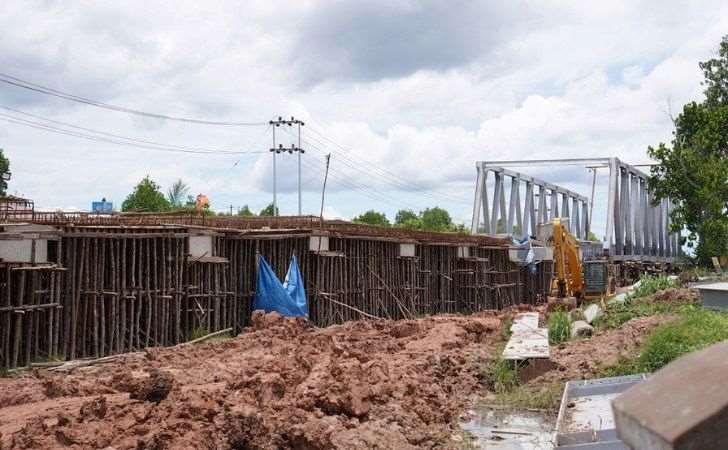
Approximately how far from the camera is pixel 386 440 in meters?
8.66

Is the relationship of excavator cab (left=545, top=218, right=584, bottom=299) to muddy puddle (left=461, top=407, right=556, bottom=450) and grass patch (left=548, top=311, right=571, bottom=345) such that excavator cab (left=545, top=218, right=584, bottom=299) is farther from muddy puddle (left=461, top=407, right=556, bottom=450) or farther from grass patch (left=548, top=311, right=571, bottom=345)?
muddy puddle (left=461, top=407, right=556, bottom=450)

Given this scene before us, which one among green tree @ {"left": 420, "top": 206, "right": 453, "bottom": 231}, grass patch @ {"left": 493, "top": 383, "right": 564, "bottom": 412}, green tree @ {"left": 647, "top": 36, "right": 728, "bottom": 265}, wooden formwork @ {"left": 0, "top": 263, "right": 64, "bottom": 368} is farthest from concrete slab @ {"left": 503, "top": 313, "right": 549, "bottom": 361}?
green tree @ {"left": 420, "top": 206, "right": 453, "bottom": 231}

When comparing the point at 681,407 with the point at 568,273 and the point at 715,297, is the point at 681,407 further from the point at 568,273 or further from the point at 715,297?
the point at 568,273

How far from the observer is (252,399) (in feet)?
30.7

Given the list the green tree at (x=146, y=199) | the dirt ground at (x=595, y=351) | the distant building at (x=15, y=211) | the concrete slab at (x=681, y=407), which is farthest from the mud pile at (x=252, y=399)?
the green tree at (x=146, y=199)

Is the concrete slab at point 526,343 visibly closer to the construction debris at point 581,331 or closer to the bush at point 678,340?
the construction debris at point 581,331

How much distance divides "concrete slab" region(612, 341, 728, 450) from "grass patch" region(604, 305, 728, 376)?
31.2ft

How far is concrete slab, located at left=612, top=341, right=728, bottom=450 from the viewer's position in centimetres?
139

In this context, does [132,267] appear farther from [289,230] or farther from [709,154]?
[709,154]

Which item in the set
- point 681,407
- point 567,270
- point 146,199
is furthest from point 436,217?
point 681,407

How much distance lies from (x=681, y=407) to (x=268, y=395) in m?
8.55

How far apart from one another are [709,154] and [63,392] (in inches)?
1269

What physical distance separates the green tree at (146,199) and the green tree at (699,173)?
27.0 m

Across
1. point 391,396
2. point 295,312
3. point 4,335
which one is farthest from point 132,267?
point 391,396
